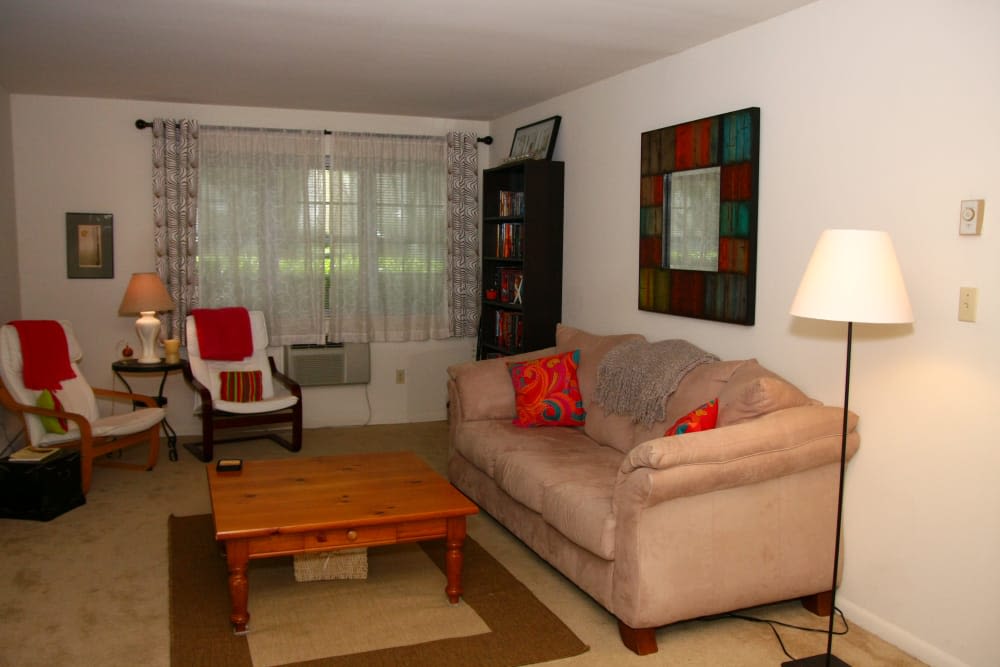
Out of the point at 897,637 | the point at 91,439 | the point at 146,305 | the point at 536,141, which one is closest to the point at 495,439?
the point at 897,637

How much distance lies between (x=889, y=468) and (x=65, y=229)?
520cm

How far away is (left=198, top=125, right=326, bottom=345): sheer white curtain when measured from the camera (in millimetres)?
5945

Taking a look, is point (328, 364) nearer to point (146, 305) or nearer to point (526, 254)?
point (146, 305)

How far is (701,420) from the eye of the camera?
10.7 ft

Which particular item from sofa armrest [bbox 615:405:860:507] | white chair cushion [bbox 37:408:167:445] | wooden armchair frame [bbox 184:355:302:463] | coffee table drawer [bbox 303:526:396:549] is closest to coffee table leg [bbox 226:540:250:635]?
coffee table drawer [bbox 303:526:396:549]

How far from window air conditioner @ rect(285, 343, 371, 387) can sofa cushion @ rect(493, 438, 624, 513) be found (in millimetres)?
2494

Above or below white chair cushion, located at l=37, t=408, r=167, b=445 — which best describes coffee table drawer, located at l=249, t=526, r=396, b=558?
below

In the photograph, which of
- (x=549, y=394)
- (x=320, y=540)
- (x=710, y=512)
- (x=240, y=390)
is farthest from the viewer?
(x=240, y=390)

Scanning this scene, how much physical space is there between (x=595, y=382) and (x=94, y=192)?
3716 millimetres

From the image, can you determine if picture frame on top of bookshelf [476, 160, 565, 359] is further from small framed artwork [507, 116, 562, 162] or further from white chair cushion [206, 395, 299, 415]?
white chair cushion [206, 395, 299, 415]

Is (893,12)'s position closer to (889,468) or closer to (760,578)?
(889,468)

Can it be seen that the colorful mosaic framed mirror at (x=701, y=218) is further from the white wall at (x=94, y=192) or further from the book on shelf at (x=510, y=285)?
the white wall at (x=94, y=192)

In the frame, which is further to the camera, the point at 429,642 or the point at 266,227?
the point at 266,227

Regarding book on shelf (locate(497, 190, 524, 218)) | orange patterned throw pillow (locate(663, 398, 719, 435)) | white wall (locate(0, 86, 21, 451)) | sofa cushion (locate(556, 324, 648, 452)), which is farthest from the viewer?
book on shelf (locate(497, 190, 524, 218))
